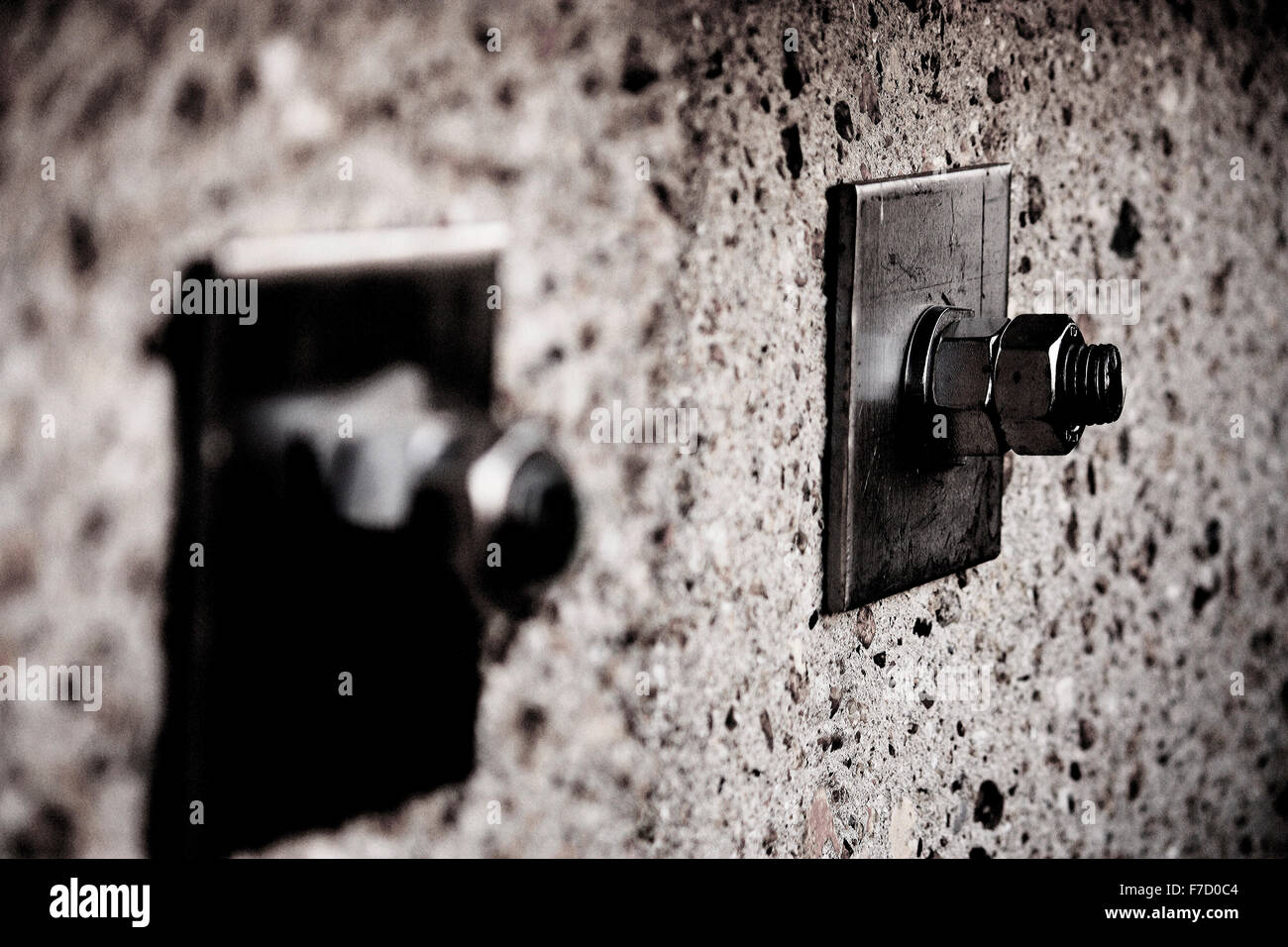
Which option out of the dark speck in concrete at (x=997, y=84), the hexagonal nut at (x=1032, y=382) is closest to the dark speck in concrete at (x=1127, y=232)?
the dark speck in concrete at (x=997, y=84)

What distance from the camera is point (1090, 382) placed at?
19.3 inches

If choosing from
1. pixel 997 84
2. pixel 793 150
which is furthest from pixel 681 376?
pixel 997 84

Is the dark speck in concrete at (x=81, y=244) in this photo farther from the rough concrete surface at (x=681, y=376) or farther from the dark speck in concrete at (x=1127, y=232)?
the dark speck in concrete at (x=1127, y=232)

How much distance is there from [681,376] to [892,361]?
0.14 m

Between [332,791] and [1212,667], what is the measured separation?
30.7 inches

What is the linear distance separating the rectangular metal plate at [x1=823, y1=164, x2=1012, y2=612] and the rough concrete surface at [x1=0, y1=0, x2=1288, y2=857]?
0.04ft

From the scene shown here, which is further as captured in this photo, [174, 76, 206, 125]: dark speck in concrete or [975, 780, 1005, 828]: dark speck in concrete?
[975, 780, 1005, 828]: dark speck in concrete

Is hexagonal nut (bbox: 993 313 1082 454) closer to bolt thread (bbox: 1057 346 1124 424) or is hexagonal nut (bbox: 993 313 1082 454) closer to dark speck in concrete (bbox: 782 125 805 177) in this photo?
bolt thread (bbox: 1057 346 1124 424)

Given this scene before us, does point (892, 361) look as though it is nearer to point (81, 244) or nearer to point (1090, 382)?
point (1090, 382)

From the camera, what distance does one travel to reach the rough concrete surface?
0.92 ft

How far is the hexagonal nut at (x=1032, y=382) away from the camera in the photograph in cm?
49

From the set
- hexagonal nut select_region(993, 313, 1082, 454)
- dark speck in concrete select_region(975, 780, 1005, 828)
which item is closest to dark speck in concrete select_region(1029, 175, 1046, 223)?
hexagonal nut select_region(993, 313, 1082, 454)
